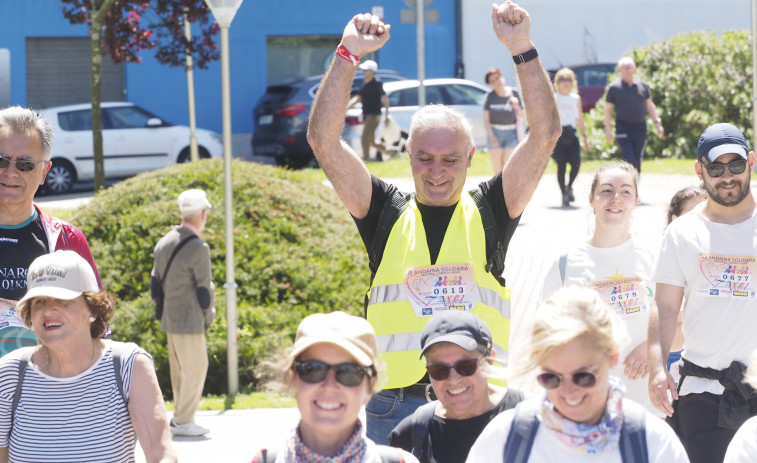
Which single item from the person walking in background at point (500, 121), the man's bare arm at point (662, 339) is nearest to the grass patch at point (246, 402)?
the man's bare arm at point (662, 339)

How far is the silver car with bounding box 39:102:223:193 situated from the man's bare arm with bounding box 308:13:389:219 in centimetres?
1779

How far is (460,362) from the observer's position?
3523 millimetres

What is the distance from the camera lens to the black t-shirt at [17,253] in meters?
4.48

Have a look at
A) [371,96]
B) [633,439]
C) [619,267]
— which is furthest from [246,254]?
[371,96]

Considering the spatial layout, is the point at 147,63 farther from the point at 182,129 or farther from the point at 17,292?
the point at 17,292

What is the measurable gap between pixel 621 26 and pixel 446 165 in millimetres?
27921

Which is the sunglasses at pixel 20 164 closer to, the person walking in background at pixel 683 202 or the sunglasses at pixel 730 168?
the sunglasses at pixel 730 168

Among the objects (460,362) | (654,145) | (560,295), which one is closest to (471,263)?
(460,362)

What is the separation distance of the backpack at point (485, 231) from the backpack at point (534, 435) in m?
1.20

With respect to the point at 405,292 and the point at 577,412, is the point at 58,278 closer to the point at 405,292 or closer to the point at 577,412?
the point at 405,292

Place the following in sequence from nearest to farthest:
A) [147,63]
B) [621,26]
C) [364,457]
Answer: [364,457] → [147,63] → [621,26]

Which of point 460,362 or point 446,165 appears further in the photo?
point 446,165

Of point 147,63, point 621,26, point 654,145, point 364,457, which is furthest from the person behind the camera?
point 621,26

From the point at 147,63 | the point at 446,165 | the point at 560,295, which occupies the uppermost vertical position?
the point at 147,63
